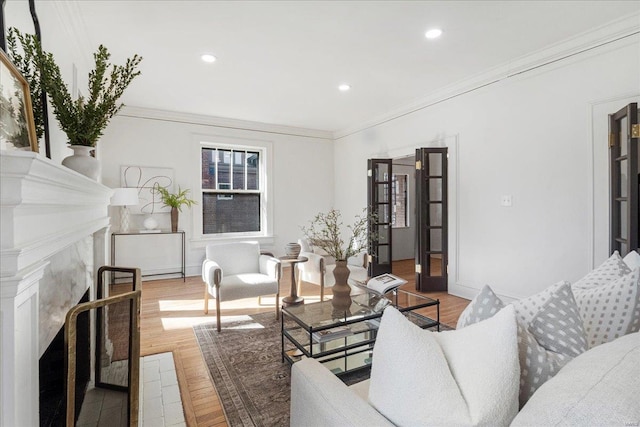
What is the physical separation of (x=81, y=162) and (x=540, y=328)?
2.01 meters

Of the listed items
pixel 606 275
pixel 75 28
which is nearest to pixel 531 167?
pixel 606 275

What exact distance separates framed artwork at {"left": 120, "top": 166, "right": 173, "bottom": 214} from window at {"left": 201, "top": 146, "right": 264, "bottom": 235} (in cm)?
62

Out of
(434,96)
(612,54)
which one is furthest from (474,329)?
(434,96)

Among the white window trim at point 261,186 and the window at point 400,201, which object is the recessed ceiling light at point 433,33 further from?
the window at point 400,201

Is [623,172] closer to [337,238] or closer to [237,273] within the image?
[337,238]

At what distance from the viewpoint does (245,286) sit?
3.09 m

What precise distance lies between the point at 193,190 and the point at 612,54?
5263mm

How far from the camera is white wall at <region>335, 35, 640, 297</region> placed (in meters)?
2.82

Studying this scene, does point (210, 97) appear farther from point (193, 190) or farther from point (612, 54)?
point (612, 54)

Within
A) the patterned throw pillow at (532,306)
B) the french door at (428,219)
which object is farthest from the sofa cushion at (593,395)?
the french door at (428,219)

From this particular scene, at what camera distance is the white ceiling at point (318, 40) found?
2.46 metres

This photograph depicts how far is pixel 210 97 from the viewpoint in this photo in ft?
14.3

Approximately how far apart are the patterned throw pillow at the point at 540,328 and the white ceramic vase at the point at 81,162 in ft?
5.94

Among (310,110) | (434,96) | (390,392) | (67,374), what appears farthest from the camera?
(310,110)
